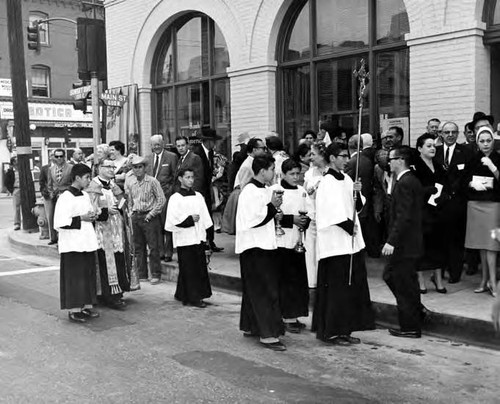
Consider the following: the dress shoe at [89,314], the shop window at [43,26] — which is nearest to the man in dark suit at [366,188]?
the dress shoe at [89,314]

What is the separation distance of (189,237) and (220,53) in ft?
21.2

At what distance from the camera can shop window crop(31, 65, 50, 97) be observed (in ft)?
119

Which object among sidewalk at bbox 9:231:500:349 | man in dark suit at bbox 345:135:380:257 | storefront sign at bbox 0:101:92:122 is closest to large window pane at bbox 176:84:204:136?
sidewalk at bbox 9:231:500:349

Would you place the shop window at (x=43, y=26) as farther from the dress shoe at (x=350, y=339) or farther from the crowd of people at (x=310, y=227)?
the dress shoe at (x=350, y=339)

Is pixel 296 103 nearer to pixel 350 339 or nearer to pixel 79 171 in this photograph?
pixel 79 171

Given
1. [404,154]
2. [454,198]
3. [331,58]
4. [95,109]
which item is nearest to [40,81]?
[95,109]

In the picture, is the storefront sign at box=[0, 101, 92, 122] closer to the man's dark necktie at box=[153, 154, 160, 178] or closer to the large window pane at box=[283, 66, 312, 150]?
the large window pane at box=[283, 66, 312, 150]

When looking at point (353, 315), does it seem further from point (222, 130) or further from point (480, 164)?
point (222, 130)

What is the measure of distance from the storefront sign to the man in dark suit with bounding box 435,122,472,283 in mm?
29559

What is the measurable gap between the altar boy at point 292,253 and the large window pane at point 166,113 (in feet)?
28.1

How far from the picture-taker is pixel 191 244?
8.14 m

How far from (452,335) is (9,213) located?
19678mm

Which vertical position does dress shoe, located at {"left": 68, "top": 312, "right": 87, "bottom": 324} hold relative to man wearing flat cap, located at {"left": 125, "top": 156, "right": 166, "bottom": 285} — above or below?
below

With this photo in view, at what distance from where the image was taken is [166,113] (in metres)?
15.2
